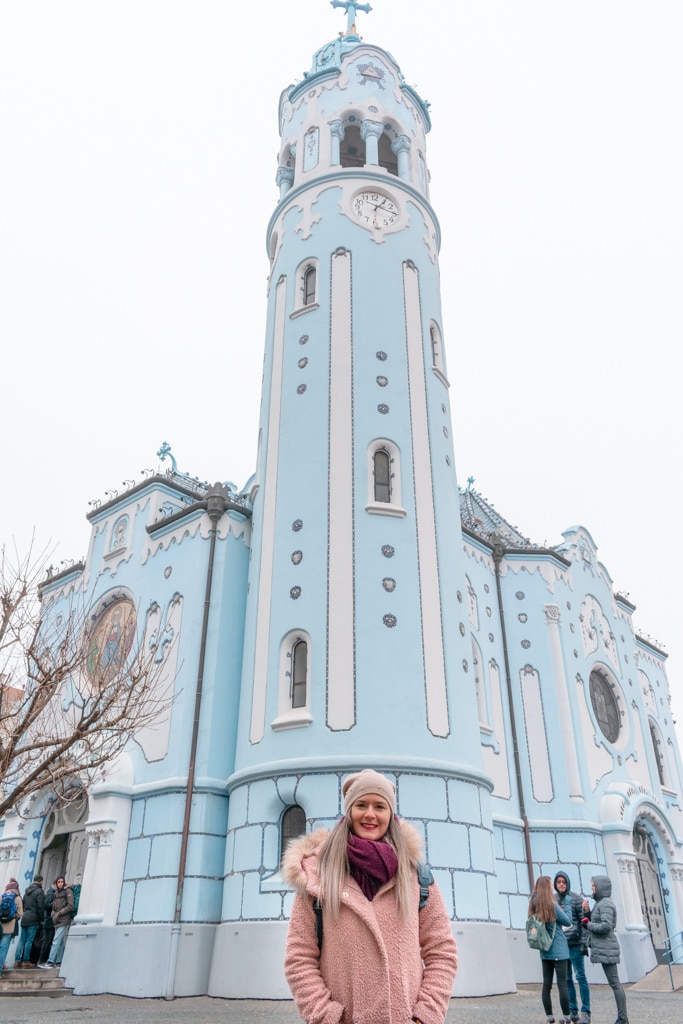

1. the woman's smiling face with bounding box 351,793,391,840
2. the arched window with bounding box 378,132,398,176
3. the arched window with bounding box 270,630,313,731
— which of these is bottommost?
the woman's smiling face with bounding box 351,793,391,840

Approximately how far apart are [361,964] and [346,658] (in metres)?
12.6

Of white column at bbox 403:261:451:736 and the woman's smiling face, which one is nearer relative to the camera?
the woman's smiling face

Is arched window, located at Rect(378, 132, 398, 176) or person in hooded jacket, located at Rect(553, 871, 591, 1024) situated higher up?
arched window, located at Rect(378, 132, 398, 176)

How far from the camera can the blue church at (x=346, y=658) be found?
15.3 meters

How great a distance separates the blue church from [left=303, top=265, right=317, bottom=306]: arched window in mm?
75

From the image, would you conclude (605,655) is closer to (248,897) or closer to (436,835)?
(436,835)

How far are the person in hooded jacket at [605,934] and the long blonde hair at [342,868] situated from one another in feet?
→ 22.9

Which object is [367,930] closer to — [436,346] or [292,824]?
[292,824]

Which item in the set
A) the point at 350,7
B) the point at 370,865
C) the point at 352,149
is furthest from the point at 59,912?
the point at 350,7

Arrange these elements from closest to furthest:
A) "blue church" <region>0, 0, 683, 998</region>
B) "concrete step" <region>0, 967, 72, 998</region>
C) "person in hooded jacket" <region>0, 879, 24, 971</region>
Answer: "person in hooded jacket" <region>0, 879, 24, 971</region> → "concrete step" <region>0, 967, 72, 998</region> → "blue church" <region>0, 0, 683, 998</region>

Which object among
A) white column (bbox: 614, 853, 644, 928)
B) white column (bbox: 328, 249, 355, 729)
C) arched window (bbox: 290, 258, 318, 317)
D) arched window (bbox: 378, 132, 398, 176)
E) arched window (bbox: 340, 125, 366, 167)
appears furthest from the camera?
arched window (bbox: 340, 125, 366, 167)

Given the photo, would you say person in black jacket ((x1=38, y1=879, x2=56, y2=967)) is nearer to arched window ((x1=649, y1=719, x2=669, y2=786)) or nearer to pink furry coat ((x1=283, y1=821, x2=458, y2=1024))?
pink furry coat ((x1=283, y1=821, x2=458, y2=1024))

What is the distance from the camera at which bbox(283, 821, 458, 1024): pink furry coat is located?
342 centimetres

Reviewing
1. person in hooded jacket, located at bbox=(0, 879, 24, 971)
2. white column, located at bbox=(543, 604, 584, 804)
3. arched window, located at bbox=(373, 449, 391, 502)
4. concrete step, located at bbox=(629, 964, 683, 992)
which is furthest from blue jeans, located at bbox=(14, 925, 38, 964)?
white column, located at bbox=(543, 604, 584, 804)
